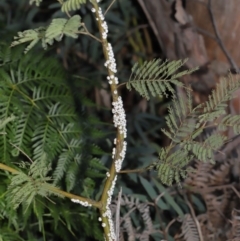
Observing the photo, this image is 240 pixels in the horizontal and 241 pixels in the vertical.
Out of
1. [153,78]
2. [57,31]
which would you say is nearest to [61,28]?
[57,31]

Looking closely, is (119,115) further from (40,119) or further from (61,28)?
(40,119)

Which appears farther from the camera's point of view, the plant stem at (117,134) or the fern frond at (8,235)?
the fern frond at (8,235)

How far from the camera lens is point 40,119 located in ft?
2.24

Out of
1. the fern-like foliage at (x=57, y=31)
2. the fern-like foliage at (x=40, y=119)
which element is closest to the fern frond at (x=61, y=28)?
the fern-like foliage at (x=57, y=31)

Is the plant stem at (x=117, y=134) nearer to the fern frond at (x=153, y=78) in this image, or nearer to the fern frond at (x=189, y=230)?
the fern frond at (x=153, y=78)

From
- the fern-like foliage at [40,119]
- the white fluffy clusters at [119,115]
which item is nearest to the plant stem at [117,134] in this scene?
the white fluffy clusters at [119,115]

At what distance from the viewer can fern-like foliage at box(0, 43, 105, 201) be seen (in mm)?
634

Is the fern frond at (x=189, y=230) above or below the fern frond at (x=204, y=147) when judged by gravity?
below

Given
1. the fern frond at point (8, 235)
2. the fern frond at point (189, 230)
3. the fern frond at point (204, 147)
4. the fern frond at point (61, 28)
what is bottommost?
the fern frond at point (189, 230)

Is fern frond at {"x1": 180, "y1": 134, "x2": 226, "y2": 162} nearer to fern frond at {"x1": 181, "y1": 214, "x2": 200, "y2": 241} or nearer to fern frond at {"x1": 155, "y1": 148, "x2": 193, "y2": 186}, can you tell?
fern frond at {"x1": 155, "y1": 148, "x2": 193, "y2": 186}

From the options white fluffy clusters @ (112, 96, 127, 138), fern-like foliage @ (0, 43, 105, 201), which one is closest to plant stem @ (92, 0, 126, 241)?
white fluffy clusters @ (112, 96, 127, 138)

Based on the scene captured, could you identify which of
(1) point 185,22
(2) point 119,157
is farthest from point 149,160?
(2) point 119,157

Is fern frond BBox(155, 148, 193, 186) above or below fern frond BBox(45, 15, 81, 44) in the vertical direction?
below

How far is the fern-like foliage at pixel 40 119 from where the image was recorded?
0.63 m
